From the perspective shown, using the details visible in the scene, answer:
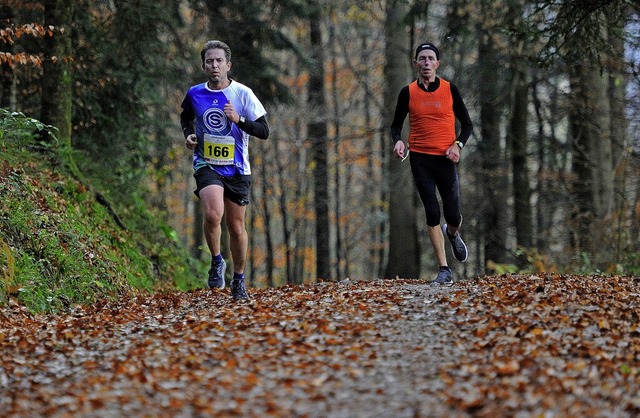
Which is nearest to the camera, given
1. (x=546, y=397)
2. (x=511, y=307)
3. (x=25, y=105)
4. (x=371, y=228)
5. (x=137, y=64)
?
(x=546, y=397)

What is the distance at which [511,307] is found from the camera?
7387 millimetres

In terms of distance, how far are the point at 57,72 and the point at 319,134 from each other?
12.6 metres

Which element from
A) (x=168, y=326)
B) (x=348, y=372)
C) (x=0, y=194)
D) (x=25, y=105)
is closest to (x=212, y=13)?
(x=25, y=105)

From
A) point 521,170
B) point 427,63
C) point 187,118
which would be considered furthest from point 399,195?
point 187,118

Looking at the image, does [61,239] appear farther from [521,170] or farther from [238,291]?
[521,170]

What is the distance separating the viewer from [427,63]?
928cm

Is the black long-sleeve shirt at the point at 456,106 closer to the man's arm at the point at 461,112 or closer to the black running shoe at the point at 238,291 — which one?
the man's arm at the point at 461,112

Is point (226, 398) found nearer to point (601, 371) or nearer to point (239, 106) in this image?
point (601, 371)

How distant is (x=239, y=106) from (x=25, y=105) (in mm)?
6789

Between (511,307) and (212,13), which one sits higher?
(212,13)

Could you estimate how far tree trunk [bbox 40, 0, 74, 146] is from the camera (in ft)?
39.9

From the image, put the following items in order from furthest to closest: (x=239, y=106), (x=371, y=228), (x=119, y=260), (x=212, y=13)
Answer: (x=371, y=228)
(x=212, y=13)
(x=119, y=260)
(x=239, y=106)

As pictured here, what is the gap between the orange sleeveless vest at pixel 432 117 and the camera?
9.47 m

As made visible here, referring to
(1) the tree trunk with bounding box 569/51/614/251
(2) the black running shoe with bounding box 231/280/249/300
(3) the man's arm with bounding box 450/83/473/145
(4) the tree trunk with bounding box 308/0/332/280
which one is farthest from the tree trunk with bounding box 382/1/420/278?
(2) the black running shoe with bounding box 231/280/249/300
